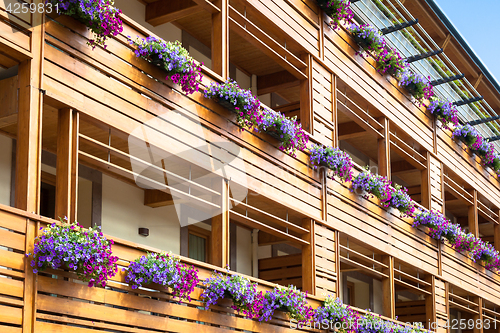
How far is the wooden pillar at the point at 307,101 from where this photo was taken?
13.1m

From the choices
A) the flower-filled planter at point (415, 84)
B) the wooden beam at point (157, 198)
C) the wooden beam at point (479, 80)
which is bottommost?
the wooden beam at point (157, 198)

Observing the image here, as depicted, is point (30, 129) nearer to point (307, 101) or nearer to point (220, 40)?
point (220, 40)

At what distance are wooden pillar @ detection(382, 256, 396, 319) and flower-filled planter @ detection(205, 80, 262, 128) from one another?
18.7 feet

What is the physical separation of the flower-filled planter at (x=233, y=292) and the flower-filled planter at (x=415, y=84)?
882 cm

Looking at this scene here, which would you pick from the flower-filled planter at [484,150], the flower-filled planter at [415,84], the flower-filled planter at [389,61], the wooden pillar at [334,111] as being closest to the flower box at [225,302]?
the wooden pillar at [334,111]

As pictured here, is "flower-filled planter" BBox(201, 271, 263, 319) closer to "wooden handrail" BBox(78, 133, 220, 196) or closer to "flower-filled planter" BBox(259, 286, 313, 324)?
"flower-filled planter" BBox(259, 286, 313, 324)

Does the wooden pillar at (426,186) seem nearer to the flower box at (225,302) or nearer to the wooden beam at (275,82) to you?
the wooden beam at (275,82)

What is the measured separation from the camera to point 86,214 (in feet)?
34.7

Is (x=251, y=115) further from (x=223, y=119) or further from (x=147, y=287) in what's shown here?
(x=147, y=287)

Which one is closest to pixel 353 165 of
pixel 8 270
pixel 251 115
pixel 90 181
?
pixel 251 115

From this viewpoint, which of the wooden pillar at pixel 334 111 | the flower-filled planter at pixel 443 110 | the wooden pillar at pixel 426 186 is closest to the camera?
the wooden pillar at pixel 334 111

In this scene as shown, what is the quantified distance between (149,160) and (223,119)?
1.37 m

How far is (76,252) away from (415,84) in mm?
12161

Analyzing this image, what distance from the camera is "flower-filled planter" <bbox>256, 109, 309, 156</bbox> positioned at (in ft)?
37.7
